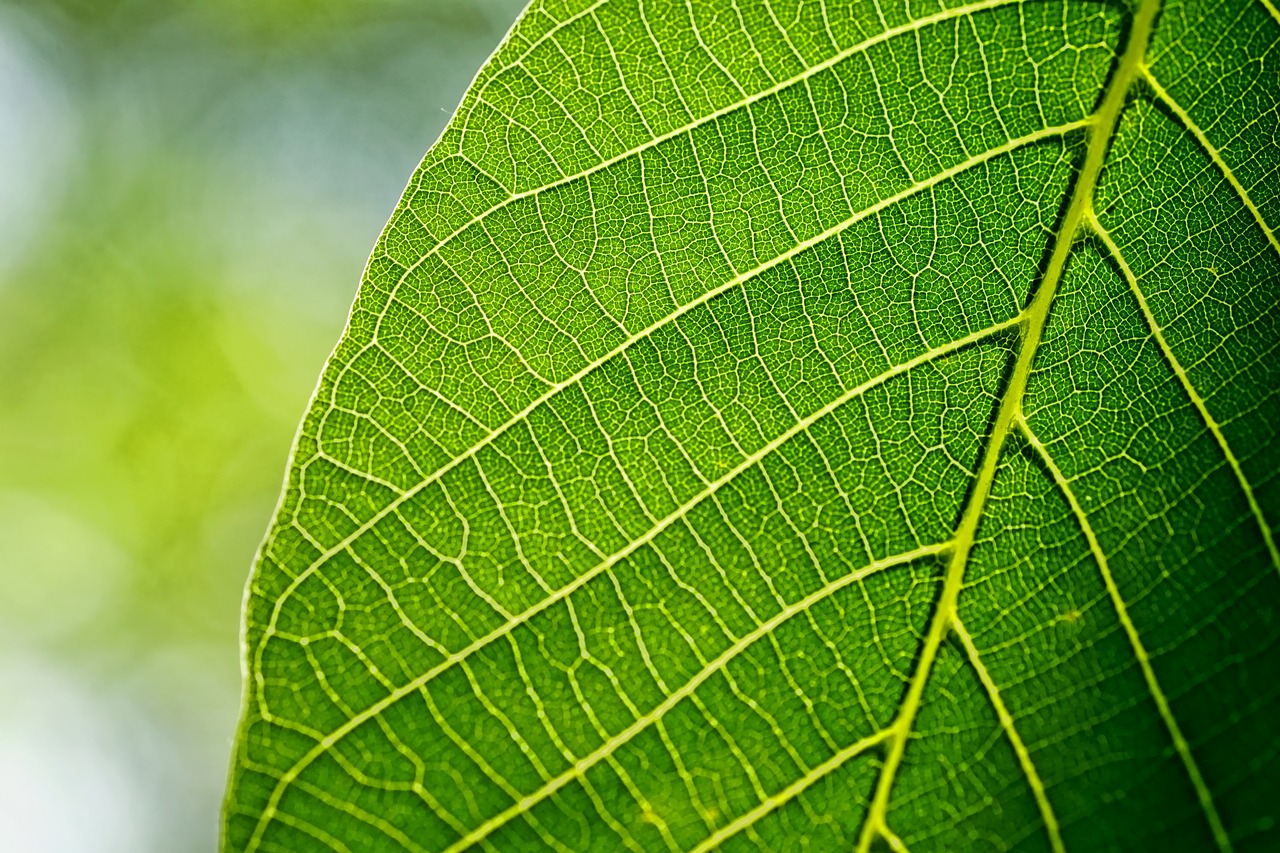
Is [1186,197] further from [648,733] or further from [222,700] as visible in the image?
[222,700]

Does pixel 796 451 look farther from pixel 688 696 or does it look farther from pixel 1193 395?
pixel 1193 395

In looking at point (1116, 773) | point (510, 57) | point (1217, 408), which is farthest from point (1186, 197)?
point (510, 57)

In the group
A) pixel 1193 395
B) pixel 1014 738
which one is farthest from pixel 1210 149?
pixel 1014 738

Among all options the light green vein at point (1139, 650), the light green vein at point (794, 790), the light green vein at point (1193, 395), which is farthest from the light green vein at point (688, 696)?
the light green vein at point (1193, 395)

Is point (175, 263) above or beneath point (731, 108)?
above

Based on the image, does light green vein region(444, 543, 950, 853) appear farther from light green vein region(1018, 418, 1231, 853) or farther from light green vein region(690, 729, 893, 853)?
light green vein region(1018, 418, 1231, 853)

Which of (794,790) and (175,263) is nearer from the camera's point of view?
(794,790)

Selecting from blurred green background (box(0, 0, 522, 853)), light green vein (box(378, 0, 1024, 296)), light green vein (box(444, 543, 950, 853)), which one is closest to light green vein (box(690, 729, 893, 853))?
light green vein (box(444, 543, 950, 853))

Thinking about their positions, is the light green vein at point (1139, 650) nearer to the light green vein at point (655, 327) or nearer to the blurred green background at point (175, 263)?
the light green vein at point (655, 327)
